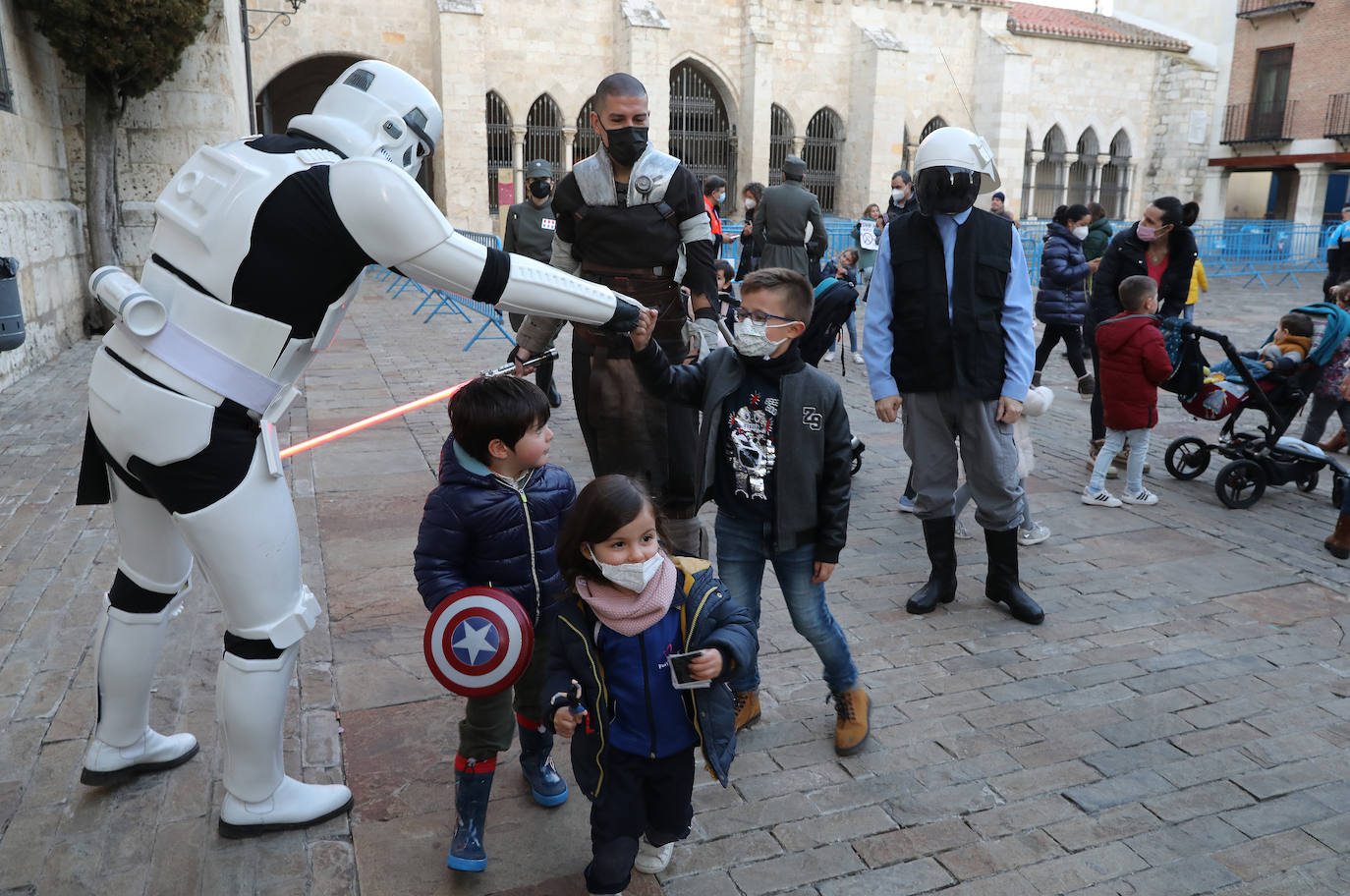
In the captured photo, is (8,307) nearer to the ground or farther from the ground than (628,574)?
farther from the ground

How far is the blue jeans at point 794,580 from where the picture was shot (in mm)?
3258

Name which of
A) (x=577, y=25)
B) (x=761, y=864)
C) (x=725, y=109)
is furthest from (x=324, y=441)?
(x=725, y=109)

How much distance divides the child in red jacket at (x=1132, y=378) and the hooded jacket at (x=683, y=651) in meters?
4.40

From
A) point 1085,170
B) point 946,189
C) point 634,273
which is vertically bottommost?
point 634,273

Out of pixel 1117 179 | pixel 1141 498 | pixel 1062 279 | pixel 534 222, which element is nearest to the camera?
pixel 1141 498

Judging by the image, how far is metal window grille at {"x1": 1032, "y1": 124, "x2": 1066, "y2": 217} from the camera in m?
31.6

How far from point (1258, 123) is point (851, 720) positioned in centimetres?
3807

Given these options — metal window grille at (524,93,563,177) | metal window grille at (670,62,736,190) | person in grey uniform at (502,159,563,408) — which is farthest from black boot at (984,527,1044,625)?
metal window grille at (670,62,736,190)

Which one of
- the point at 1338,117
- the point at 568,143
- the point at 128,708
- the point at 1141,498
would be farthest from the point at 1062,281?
the point at 1338,117

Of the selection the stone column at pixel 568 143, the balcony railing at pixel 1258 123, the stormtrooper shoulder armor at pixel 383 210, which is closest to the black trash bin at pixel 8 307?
the stormtrooper shoulder armor at pixel 383 210

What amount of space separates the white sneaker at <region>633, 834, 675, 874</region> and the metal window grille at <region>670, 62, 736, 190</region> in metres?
25.4

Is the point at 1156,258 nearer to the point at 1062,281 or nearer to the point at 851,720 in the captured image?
the point at 1062,281

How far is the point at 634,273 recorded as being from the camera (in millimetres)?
3855

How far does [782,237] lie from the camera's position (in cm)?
1018
